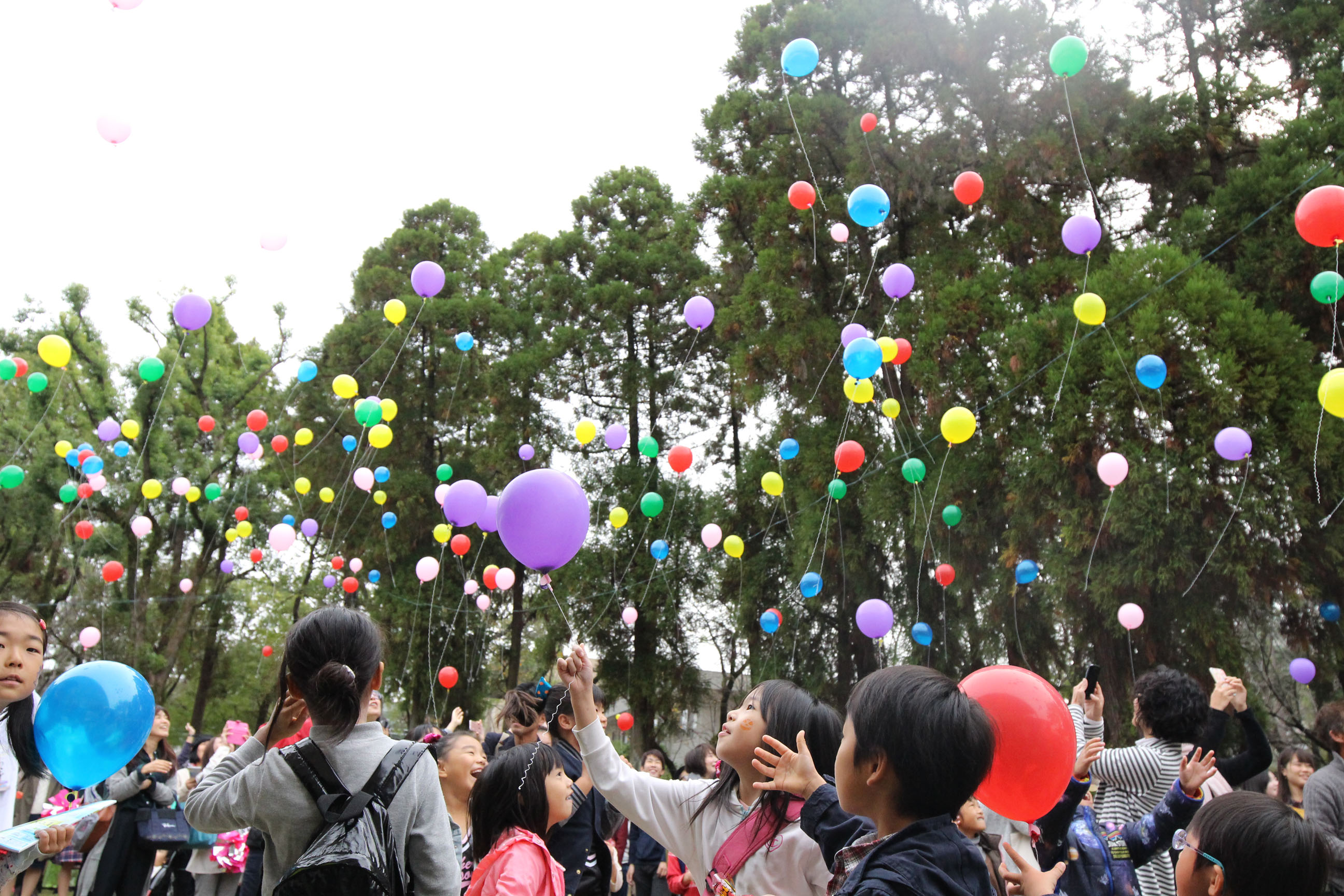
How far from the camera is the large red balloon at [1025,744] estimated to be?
2123 mm

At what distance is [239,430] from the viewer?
1917cm

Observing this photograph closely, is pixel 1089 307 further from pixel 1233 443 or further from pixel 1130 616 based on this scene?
pixel 1130 616

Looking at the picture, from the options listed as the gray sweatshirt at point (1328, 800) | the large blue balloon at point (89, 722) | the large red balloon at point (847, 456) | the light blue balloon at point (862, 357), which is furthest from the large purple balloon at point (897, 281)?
the large blue balloon at point (89, 722)

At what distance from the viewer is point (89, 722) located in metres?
2.70

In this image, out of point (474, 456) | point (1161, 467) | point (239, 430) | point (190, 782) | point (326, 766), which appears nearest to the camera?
point (326, 766)

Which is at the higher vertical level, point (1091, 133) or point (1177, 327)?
point (1091, 133)

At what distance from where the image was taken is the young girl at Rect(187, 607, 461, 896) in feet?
6.49

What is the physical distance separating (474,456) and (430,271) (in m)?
7.81

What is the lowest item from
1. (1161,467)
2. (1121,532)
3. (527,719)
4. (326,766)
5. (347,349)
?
(527,719)

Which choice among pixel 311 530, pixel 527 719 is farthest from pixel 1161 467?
pixel 311 530

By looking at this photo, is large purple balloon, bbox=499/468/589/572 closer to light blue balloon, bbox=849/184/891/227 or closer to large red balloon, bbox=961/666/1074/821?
large red balloon, bbox=961/666/1074/821

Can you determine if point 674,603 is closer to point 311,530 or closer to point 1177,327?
point 311,530

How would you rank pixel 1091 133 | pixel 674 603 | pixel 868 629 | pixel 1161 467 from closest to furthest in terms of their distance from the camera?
pixel 868 629 → pixel 1161 467 → pixel 1091 133 → pixel 674 603

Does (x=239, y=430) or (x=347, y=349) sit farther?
(x=239, y=430)
